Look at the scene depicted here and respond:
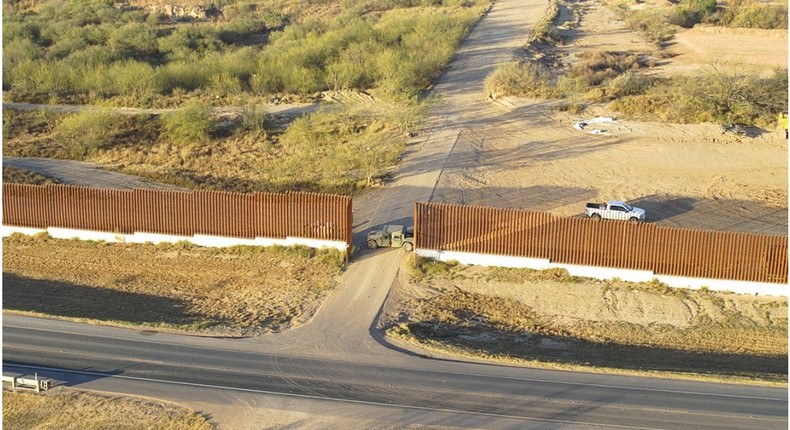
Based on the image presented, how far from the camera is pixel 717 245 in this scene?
94.6ft

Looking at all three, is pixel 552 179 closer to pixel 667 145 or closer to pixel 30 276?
pixel 667 145

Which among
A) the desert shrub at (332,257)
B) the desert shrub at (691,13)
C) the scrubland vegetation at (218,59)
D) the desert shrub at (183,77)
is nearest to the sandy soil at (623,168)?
the desert shrub at (332,257)

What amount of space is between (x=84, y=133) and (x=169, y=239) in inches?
716

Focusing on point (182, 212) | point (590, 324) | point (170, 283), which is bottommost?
point (590, 324)

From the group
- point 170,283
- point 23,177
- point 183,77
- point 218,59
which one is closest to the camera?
point 170,283

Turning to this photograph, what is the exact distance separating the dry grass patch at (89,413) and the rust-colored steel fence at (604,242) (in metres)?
14.2

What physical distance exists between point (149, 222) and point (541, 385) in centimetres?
1987

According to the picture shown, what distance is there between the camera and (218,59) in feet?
208

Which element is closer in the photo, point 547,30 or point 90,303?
point 90,303

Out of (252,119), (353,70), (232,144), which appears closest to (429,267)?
(232,144)

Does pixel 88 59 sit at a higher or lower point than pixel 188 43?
lower

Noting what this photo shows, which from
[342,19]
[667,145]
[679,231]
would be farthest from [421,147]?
[342,19]

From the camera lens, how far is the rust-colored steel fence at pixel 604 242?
94.1 ft

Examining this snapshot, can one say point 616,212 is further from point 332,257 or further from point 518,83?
point 518,83
